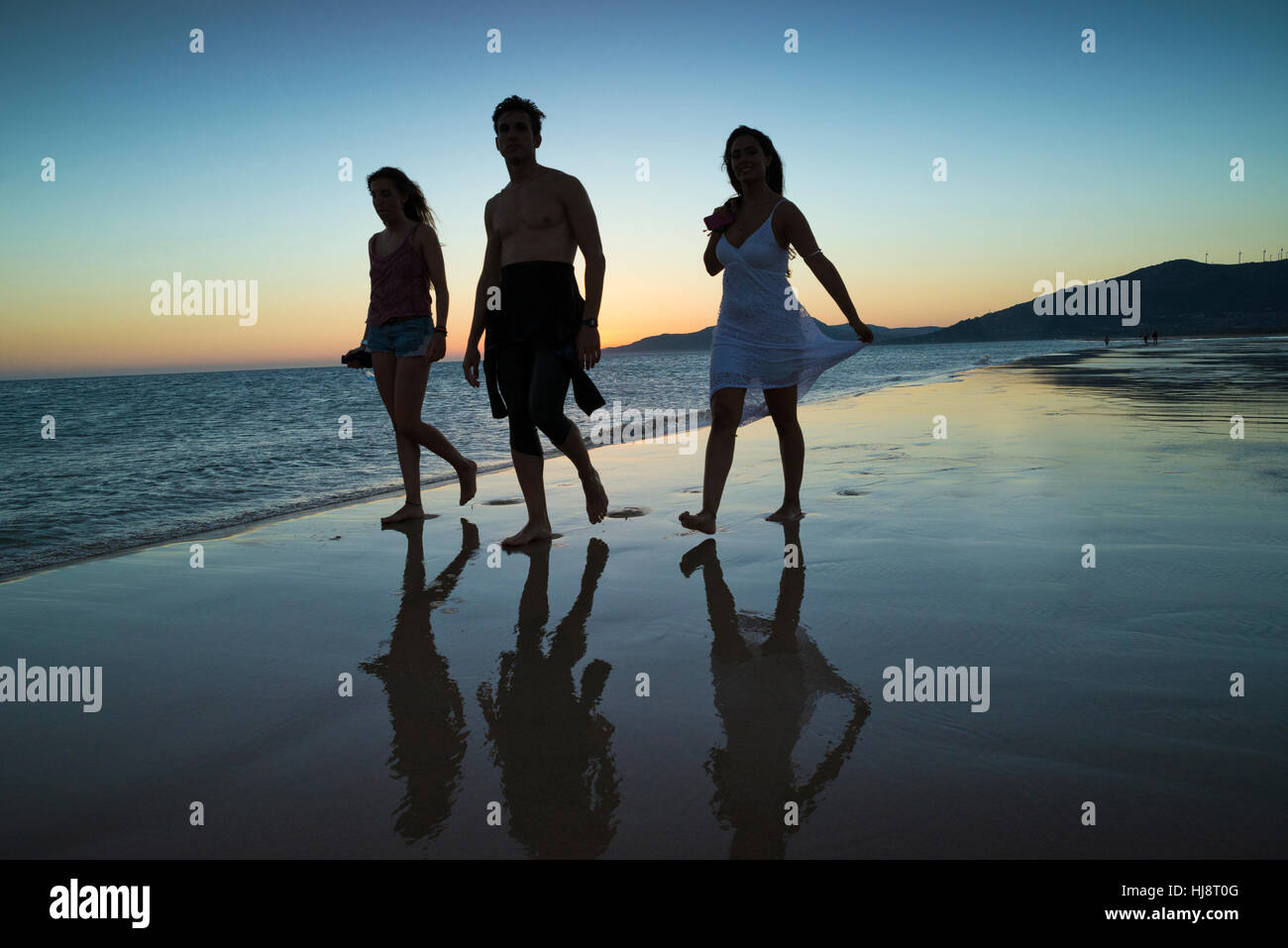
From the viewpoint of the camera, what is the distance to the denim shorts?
16.4ft

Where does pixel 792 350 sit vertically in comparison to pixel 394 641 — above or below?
above

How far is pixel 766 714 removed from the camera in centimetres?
204

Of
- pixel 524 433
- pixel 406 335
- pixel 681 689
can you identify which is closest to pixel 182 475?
pixel 406 335

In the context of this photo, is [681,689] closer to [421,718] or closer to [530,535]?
[421,718]

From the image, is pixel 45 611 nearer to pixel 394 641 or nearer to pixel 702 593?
pixel 394 641

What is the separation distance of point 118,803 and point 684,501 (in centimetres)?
392

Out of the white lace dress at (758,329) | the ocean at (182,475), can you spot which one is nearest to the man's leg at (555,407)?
the white lace dress at (758,329)

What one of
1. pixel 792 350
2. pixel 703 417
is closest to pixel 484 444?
pixel 703 417

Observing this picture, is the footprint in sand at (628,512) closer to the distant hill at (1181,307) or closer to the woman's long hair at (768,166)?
the woman's long hair at (768,166)

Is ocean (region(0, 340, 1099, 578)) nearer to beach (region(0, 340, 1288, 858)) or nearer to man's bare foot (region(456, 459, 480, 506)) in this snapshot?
beach (region(0, 340, 1288, 858))

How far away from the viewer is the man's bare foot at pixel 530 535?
13.6 feet

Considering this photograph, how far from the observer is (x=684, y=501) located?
5312 mm

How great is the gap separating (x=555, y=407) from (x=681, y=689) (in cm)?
227
